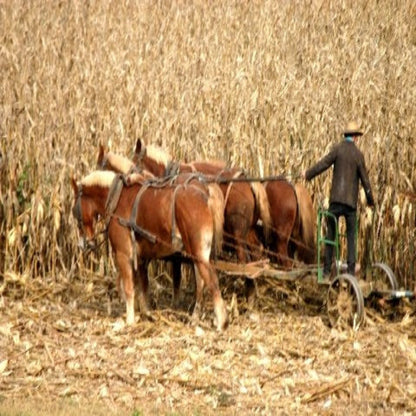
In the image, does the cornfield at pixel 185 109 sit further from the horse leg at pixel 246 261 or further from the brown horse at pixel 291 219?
the horse leg at pixel 246 261

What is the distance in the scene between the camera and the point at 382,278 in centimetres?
1163

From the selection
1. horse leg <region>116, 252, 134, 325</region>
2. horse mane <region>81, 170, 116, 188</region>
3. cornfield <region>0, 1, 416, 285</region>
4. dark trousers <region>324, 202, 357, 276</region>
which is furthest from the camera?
cornfield <region>0, 1, 416, 285</region>

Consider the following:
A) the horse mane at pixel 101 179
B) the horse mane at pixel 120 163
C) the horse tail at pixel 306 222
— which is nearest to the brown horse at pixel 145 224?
the horse mane at pixel 101 179

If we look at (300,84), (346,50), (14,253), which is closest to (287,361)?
(14,253)

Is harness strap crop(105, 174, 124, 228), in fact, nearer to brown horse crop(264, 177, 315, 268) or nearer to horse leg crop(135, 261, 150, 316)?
horse leg crop(135, 261, 150, 316)

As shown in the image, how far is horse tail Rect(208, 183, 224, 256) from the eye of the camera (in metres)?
Result: 10.8

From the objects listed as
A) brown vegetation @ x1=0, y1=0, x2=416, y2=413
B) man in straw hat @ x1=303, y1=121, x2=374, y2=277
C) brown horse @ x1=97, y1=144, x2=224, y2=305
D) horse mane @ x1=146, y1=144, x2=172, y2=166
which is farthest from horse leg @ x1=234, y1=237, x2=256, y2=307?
man in straw hat @ x1=303, y1=121, x2=374, y2=277

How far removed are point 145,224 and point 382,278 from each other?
2552 mm

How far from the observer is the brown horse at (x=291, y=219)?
1165 centimetres

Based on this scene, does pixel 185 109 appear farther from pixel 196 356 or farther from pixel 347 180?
pixel 196 356

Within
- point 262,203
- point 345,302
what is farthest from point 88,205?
point 345,302

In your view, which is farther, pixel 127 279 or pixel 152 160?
pixel 152 160

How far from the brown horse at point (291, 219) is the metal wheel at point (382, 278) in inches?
25.7

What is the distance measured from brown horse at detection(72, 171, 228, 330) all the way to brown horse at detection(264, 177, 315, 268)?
107 cm
